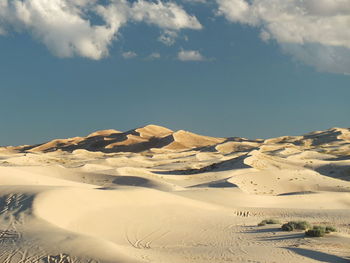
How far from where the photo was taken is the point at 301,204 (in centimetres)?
2197

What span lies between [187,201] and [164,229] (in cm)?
520

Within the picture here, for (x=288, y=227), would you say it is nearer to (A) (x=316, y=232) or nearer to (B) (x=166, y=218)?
(A) (x=316, y=232)

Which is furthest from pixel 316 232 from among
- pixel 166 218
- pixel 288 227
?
pixel 166 218

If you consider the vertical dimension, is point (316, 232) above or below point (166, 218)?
below

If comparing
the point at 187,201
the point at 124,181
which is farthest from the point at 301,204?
the point at 124,181

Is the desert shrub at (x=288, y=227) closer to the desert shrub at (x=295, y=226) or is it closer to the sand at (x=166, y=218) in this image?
the desert shrub at (x=295, y=226)

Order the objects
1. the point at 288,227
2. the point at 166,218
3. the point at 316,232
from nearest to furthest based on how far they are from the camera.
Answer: the point at 316,232 → the point at 288,227 → the point at 166,218

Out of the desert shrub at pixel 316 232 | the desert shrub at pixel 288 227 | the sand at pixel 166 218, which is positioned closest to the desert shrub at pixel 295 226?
the desert shrub at pixel 288 227

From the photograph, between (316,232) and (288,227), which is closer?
(316,232)

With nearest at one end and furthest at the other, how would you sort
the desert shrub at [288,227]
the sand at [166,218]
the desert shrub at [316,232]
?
the sand at [166,218], the desert shrub at [316,232], the desert shrub at [288,227]

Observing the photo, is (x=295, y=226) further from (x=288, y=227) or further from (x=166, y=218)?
(x=166, y=218)

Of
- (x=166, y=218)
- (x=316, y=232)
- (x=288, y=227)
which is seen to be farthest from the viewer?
(x=166, y=218)

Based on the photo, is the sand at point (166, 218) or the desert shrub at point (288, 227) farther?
the desert shrub at point (288, 227)

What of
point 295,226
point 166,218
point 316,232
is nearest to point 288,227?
point 295,226
